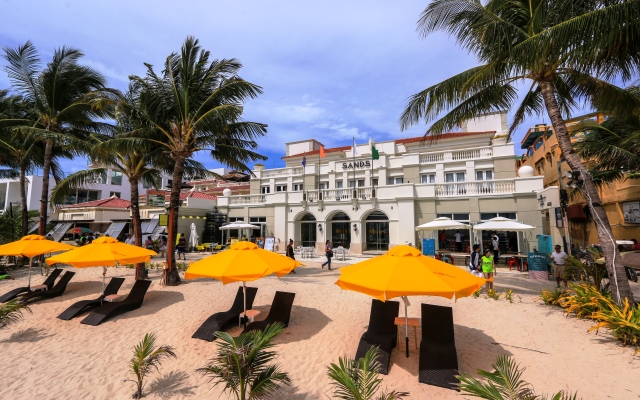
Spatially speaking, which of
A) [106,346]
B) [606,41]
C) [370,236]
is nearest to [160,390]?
[106,346]

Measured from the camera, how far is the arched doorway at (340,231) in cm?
2394

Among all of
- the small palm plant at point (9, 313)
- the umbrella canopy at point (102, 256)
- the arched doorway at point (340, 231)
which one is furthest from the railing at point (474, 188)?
the small palm plant at point (9, 313)

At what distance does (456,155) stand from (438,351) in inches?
775

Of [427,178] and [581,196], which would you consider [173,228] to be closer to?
[427,178]

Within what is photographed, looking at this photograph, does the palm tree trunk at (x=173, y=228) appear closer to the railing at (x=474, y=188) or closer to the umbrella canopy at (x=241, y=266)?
the umbrella canopy at (x=241, y=266)

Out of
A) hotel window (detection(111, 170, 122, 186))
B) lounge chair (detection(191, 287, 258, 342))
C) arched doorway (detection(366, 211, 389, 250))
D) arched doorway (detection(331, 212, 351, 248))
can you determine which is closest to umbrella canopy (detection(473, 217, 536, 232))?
arched doorway (detection(366, 211, 389, 250))

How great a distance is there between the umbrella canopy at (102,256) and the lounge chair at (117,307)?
102cm

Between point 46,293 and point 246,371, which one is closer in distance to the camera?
point 246,371

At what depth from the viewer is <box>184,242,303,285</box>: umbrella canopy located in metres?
5.83

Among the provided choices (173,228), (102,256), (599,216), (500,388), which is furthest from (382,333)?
(173,228)

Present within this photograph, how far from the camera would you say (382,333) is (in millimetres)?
5848

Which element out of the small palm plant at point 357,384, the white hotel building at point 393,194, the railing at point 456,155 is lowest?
the small palm plant at point 357,384

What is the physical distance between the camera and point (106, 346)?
6.48 meters

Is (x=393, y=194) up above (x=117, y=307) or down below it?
above
